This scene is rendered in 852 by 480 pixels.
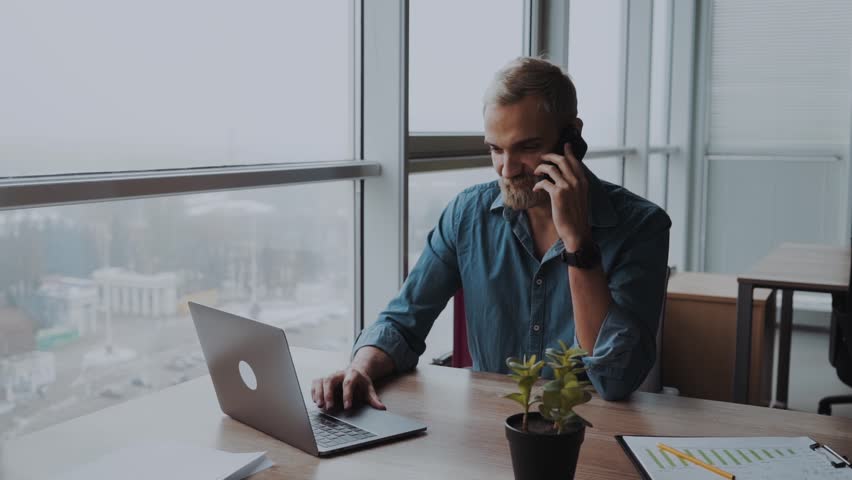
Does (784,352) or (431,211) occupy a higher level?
(431,211)

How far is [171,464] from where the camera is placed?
1.24 metres

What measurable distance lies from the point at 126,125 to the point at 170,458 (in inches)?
31.8

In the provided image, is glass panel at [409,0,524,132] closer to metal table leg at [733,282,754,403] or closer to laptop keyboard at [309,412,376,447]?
metal table leg at [733,282,754,403]

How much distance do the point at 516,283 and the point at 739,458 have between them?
766 millimetres

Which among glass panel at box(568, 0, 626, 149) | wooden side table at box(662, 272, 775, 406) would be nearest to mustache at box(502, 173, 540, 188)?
wooden side table at box(662, 272, 775, 406)

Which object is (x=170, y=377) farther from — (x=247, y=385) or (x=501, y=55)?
(x=501, y=55)

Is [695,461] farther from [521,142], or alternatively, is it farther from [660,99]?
[660,99]

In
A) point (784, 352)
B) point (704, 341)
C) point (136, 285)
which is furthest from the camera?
point (784, 352)

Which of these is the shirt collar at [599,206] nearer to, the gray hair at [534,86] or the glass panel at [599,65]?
the gray hair at [534,86]

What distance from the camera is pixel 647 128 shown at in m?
5.16

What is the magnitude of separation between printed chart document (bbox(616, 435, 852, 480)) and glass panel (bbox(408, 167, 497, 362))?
1.46 metres

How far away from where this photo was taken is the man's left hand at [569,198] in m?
1.75

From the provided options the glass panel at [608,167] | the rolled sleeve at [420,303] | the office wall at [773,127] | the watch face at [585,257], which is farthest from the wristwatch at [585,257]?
the office wall at [773,127]

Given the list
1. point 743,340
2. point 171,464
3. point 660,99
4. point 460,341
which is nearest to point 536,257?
point 460,341
